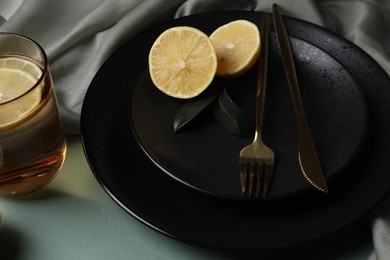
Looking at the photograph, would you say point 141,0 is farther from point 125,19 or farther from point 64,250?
point 64,250

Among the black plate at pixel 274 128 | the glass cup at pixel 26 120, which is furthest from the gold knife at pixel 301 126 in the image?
the glass cup at pixel 26 120

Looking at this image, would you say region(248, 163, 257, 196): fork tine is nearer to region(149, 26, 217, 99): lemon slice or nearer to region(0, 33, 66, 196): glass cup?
region(149, 26, 217, 99): lemon slice

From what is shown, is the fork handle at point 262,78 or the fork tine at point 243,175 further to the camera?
the fork handle at point 262,78

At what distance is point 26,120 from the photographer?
0.89 metres

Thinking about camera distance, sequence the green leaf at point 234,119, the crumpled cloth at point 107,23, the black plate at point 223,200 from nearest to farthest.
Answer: the black plate at point 223,200 → the green leaf at point 234,119 → the crumpled cloth at point 107,23

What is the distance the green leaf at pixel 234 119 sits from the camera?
0.97m

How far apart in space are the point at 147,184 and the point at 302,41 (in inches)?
16.2

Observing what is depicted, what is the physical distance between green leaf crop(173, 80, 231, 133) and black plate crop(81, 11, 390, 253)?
0.08m

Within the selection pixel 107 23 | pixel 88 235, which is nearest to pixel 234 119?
pixel 88 235

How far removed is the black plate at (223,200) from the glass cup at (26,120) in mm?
66

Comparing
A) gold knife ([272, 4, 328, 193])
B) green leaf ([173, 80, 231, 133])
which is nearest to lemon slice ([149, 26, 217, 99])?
green leaf ([173, 80, 231, 133])

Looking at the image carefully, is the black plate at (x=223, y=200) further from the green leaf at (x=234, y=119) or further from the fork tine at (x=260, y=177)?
the green leaf at (x=234, y=119)

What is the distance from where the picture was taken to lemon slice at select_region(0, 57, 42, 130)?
2.85ft

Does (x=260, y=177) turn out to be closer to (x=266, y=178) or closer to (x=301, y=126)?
(x=266, y=178)
